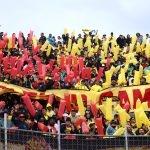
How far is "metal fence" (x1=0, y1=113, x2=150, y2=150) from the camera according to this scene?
1410cm

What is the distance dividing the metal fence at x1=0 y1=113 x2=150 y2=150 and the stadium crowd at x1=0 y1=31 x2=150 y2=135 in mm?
1108

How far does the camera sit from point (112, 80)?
23.6 meters

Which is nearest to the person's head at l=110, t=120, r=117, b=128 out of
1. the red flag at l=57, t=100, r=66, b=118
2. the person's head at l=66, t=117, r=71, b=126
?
the person's head at l=66, t=117, r=71, b=126

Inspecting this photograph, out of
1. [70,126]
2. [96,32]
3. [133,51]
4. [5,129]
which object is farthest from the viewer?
[96,32]

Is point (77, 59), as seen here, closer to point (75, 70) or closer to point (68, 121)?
point (75, 70)

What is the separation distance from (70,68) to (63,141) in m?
11.3

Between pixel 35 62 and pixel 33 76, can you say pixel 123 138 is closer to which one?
pixel 33 76

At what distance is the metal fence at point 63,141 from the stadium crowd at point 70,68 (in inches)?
43.6

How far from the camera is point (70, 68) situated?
1030 inches

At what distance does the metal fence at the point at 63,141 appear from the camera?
14102 millimetres

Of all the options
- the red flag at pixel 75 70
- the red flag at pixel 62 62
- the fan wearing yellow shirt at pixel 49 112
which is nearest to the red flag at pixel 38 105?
the fan wearing yellow shirt at pixel 49 112

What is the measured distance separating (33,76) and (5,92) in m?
2.74

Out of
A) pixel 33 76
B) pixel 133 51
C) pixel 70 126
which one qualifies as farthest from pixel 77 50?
pixel 70 126

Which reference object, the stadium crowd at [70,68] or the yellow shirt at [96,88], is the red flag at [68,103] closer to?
the stadium crowd at [70,68]
